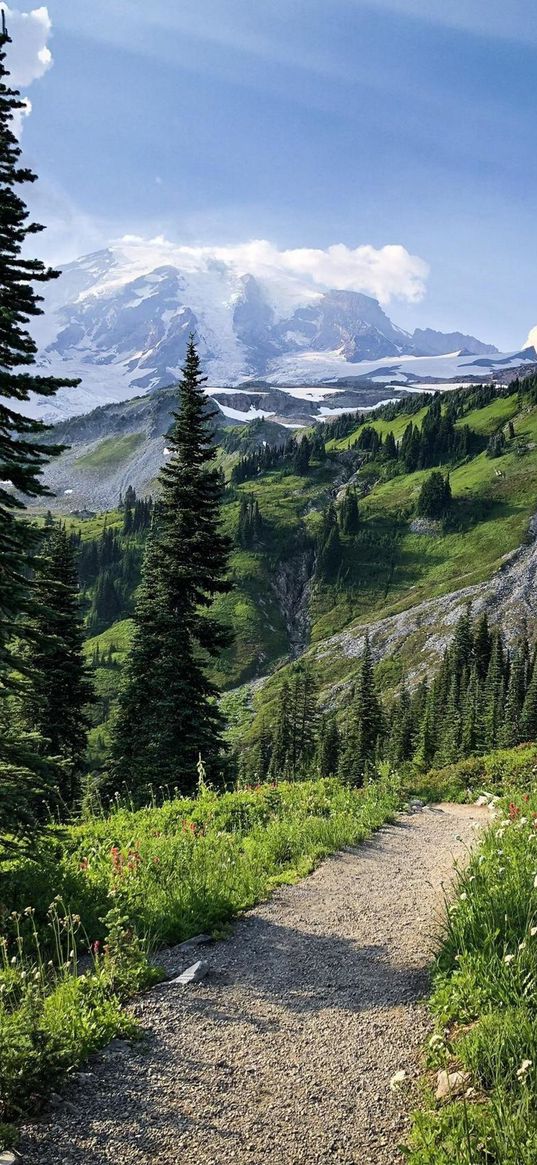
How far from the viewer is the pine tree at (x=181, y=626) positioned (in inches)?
952

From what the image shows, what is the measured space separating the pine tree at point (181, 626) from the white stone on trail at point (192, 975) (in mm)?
15709

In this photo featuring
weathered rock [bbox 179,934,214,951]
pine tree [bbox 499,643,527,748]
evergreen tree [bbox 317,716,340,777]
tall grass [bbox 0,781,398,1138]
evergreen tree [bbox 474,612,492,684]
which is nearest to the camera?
tall grass [bbox 0,781,398,1138]

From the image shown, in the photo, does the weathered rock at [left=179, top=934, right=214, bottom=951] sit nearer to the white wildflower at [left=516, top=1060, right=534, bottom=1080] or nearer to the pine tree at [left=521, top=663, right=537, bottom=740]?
the white wildflower at [left=516, top=1060, right=534, bottom=1080]

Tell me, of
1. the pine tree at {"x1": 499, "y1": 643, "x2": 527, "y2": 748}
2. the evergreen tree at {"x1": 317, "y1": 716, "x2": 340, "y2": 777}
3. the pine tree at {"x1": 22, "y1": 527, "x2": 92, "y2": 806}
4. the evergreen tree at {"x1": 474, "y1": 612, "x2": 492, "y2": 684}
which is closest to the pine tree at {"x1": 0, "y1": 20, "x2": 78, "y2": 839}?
the pine tree at {"x1": 22, "y1": 527, "x2": 92, "y2": 806}

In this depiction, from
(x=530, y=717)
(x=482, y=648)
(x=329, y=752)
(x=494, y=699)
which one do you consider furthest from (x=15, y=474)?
(x=482, y=648)

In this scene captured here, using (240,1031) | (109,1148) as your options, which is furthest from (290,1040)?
(109,1148)

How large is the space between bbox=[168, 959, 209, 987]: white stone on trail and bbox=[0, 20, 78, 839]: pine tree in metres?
3.19

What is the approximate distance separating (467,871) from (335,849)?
17.0 feet

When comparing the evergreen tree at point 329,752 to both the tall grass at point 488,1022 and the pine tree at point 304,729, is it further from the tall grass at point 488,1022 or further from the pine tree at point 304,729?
the tall grass at point 488,1022

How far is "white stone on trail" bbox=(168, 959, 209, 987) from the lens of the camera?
297 inches

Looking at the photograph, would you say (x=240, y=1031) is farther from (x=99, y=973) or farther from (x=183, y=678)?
(x=183, y=678)

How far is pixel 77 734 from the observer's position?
106 feet

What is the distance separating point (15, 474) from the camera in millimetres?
9953

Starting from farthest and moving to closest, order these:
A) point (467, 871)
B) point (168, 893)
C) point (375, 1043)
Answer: point (168, 893), point (467, 871), point (375, 1043)
